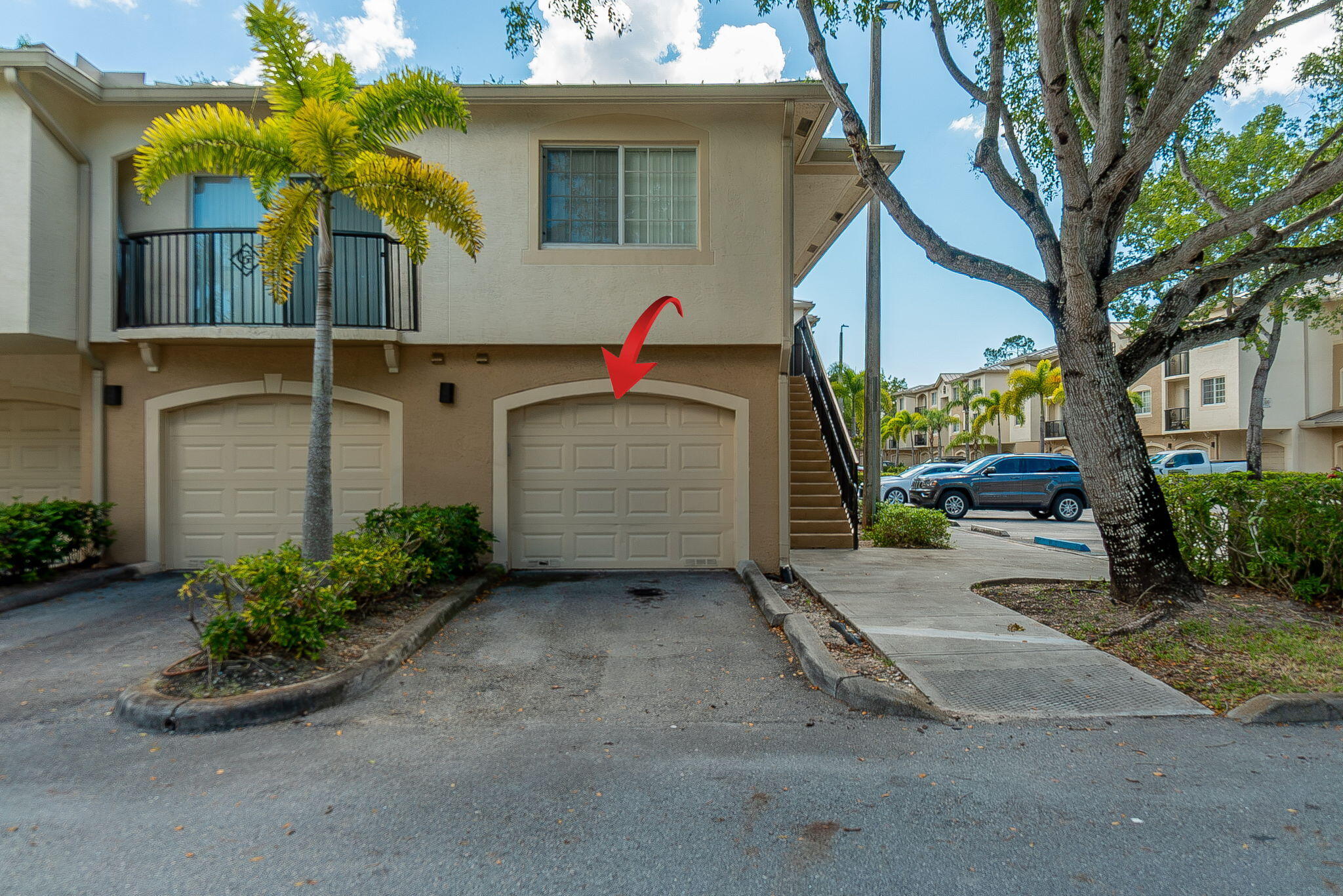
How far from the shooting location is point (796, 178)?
33.7 ft

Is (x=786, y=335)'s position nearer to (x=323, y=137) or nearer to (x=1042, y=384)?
(x=323, y=137)

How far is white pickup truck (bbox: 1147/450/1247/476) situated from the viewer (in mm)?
22500

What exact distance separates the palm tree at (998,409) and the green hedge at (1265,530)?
1468 inches

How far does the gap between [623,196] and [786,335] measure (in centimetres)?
272

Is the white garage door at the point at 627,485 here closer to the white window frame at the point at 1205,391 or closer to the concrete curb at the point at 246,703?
the concrete curb at the point at 246,703

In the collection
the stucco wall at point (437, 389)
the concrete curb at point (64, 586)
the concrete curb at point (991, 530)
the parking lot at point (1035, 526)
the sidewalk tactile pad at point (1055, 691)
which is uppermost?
the stucco wall at point (437, 389)

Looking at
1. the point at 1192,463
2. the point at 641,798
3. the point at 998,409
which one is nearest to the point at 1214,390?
the point at 998,409

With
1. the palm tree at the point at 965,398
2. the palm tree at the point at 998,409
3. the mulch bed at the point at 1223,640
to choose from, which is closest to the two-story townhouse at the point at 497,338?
the mulch bed at the point at 1223,640

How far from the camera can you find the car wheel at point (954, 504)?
1958 centimetres

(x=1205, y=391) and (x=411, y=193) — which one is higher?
(x=1205, y=391)

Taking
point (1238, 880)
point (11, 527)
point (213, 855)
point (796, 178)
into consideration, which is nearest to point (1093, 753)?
point (1238, 880)

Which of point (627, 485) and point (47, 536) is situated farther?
point (627, 485)

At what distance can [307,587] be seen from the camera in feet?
16.3

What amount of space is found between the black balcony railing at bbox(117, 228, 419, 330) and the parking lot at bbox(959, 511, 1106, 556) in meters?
11.6
